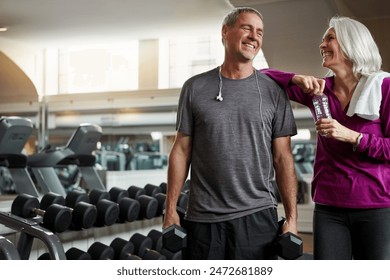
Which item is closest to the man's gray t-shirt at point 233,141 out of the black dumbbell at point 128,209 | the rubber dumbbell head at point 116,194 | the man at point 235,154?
the man at point 235,154

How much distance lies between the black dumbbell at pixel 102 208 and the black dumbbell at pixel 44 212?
0.29m

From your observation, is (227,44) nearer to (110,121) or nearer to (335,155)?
(335,155)

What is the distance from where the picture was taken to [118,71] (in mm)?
5082

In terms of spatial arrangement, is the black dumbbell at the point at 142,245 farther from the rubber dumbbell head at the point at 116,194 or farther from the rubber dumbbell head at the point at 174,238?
the rubber dumbbell head at the point at 174,238

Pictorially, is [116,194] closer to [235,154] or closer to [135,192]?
[135,192]

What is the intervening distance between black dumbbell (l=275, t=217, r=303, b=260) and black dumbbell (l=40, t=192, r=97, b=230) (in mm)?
1247

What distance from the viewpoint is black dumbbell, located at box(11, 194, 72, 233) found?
6.52 ft

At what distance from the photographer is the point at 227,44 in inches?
47.6

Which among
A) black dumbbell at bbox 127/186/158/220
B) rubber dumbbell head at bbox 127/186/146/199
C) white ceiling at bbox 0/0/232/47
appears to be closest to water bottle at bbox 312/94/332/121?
black dumbbell at bbox 127/186/158/220

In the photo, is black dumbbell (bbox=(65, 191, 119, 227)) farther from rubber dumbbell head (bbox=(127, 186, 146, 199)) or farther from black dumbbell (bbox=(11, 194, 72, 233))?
rubber dumbbell head (bbox=(127, 186, 146, 199))

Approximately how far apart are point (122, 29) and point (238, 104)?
305 cm

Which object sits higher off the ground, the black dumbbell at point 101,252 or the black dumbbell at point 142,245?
the black dumbbell at point 101,252

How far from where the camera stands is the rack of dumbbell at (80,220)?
1.61m

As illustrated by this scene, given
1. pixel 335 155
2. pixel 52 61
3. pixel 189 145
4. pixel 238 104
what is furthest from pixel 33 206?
pixel 52 61
